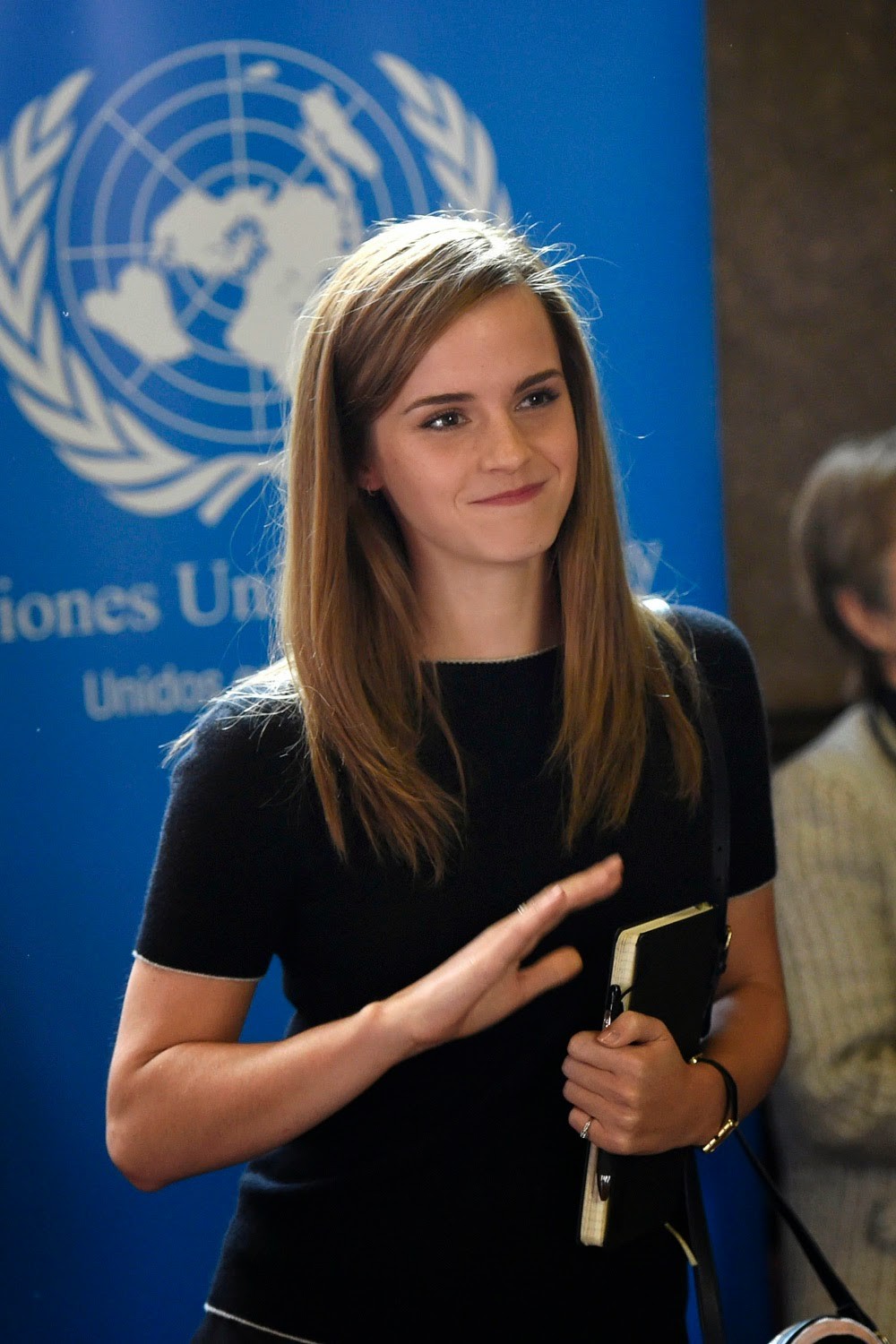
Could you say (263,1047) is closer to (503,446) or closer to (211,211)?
(503,446)

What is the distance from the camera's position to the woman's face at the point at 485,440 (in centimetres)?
140

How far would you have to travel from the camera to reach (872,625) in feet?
6.91

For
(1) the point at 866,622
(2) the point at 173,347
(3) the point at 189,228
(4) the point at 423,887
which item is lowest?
(4) the point at 423,887

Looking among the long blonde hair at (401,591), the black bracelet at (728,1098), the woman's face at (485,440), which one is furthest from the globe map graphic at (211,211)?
the black bracelet at (728,1098)

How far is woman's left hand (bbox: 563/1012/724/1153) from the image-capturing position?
1.30 meters

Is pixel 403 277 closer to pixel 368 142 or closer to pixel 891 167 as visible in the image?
pixel 368 142

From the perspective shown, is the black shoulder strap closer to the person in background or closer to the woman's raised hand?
the woman's raised hand

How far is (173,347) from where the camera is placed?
77.5 inches

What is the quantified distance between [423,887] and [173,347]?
3.25ft

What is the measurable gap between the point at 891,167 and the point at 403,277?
1.29m

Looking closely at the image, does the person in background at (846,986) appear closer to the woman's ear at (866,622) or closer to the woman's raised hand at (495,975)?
the woman's ear at (866,622)

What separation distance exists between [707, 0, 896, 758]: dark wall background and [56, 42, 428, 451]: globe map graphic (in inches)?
26.3

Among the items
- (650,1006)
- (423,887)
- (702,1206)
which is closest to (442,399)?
(423,887)

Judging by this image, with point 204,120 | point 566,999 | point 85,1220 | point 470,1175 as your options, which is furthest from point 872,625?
point 85,1220
